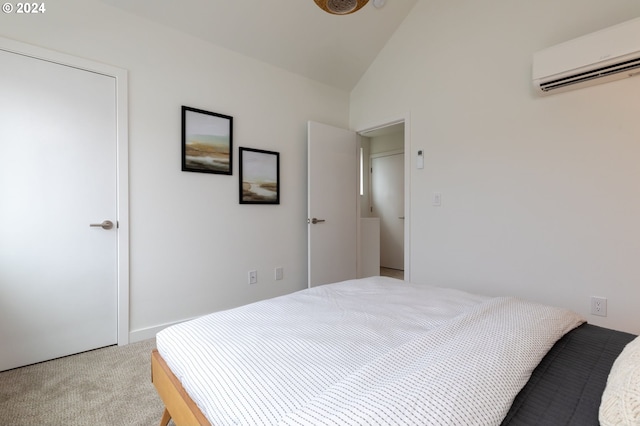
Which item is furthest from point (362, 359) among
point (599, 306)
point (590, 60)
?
point (590, 60)

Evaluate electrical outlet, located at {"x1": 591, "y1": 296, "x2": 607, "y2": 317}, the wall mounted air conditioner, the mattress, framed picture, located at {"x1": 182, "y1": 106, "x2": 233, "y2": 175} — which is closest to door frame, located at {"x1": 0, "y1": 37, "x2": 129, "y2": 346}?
framed picture, located at {"x1": 182, "y1": 106, "x2": 233, "y2": 175}

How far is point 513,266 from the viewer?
2.37 meters

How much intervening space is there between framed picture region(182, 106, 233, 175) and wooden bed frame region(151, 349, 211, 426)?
1.71m

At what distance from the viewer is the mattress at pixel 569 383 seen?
700 mm

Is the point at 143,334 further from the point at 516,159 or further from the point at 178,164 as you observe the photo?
the point at 516,159

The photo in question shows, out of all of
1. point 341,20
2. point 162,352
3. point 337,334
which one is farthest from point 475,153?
point 162,352

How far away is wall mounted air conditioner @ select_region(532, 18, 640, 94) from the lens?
1.76 metres

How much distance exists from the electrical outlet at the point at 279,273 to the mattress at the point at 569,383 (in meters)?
2.41

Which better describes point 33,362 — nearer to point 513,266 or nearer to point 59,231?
point 59,231

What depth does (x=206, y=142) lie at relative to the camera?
8.54 ft

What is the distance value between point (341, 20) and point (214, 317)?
2.89 m

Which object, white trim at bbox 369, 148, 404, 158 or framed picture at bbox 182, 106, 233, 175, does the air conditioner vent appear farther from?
white trim at bbox 369, 148, 404, 158

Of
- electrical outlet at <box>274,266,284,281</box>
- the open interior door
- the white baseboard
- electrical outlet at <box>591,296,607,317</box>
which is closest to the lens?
electrical outlet at <box>591,296,607,317</box>

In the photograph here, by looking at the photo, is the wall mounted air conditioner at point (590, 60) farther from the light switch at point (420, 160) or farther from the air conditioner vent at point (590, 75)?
the light switch at point (420, 160)
